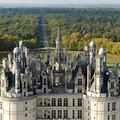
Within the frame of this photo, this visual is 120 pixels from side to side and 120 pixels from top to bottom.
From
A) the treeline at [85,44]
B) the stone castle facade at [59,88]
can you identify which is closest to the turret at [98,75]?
the stone castle facade at [59,88]

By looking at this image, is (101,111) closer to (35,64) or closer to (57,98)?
(57,98)

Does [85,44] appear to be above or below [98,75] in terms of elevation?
below

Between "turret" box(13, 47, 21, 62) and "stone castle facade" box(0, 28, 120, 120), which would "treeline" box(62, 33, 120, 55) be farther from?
"turret" box(13, 47, 21, 62)

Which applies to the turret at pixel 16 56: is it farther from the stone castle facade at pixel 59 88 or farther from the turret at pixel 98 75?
the turret at pixel 98 75

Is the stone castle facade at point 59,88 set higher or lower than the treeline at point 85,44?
higher

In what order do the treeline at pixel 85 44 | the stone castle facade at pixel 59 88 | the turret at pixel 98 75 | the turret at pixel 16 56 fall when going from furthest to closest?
the treeline at pixel 85 44 → the turret at pixel 16 56 → the stone castle facade at pixel 59 88 → the turret at pixel 98 75

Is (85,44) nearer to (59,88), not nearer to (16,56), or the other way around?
(59,88)

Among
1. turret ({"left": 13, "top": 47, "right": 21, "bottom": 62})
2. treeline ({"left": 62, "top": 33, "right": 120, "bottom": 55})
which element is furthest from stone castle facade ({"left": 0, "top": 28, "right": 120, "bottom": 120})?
treeline ({"left": 62, "top": 33, "right": 120, "bottom": 55})

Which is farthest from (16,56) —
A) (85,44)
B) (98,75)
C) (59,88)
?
(85,44)
